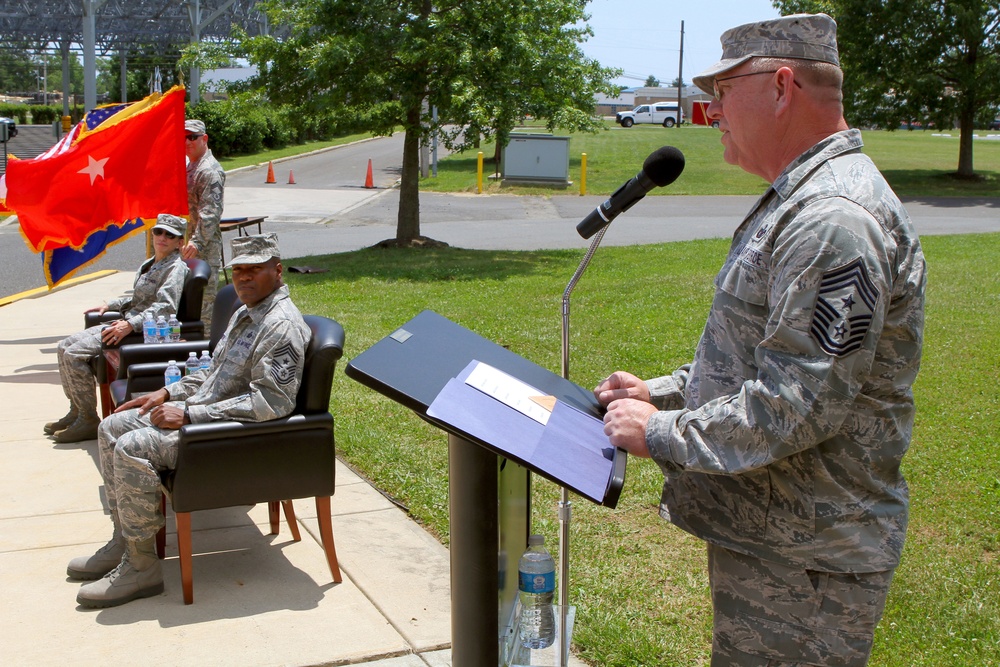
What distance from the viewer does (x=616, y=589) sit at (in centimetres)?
442

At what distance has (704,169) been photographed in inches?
1345

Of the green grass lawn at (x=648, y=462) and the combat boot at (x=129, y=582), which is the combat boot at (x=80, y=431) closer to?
the green grass lawn at (x=648, y=462)

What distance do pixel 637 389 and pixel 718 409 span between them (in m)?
0.49

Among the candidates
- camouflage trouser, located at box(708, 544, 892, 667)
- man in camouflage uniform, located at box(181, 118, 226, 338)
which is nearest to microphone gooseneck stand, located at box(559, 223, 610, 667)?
camouflage trouser, located at box(708, 544, 892, 667)

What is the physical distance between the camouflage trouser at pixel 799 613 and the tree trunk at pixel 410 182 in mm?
14091

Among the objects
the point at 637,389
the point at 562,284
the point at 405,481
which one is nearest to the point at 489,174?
the point at 562,284

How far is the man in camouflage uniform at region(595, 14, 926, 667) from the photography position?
6.46 feet

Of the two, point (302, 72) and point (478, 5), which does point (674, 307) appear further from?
point (302, 72)

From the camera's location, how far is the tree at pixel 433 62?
14750 mm

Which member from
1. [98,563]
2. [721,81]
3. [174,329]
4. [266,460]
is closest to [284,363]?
[266,460]

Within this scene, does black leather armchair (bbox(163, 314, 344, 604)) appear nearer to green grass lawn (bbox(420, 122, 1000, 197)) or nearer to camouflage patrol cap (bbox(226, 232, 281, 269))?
camouflage patrol cap (bbox(226, 232, 281, 269))

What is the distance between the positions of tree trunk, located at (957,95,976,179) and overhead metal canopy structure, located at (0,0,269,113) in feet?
110

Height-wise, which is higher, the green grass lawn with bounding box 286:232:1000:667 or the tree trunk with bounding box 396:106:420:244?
the tree trunk with bounding box 396:106:420:244

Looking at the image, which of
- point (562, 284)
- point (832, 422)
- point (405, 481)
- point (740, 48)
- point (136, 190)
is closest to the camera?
point (832, 422)
